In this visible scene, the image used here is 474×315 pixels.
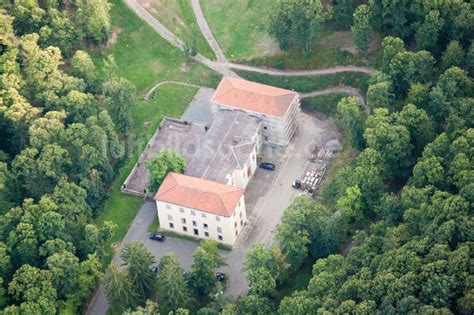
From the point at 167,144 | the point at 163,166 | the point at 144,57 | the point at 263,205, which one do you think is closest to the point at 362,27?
the point at 263,205

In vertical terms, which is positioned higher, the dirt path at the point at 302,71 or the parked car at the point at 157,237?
the dirt path at the point at 302,71

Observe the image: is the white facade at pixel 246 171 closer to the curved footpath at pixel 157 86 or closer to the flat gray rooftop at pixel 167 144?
the flat gray rooftop at pixel 167 144

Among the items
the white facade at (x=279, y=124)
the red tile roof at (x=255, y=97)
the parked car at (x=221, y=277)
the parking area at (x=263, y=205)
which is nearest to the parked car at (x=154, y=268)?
the parking area at (x=263, y=205)

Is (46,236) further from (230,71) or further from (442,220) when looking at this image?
(442,220)

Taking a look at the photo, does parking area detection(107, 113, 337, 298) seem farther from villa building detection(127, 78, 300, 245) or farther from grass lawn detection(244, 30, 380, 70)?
grass lawn detection(244, 30, 380, 70)

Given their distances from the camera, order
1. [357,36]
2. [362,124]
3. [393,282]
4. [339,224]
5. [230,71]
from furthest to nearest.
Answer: [230,71] → [357,36] → [362,124] → [339,224] → [393,282]

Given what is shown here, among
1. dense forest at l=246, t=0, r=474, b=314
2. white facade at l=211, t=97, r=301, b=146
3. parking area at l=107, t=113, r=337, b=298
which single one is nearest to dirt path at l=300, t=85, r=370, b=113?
parking area at l=107, t=113, r=337, b=298

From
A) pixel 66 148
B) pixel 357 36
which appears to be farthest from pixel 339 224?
pixel 66 148
